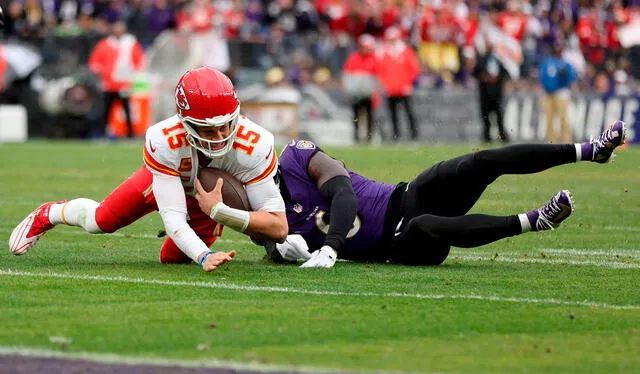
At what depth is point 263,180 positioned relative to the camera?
7223 mm

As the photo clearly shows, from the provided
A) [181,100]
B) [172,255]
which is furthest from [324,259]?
[181,100]

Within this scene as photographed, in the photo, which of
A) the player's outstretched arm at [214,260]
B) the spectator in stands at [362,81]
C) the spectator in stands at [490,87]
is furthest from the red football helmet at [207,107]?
the spectator in stands at [362,81]

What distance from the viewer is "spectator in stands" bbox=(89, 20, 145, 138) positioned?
2483 centimetres

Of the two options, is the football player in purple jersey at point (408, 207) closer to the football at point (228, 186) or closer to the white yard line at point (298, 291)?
the football at point (228, 186)

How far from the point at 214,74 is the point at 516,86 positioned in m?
18.9

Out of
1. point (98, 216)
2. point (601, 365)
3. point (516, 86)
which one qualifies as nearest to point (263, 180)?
point (98, 216)

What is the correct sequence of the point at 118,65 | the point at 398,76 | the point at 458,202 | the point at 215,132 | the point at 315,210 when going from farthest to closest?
1. the point at 398,76
2. the point at 118,65
3. the point at 315,210
4. the point at 458,202
5. the point at 215,132

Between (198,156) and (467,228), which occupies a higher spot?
(198,156)

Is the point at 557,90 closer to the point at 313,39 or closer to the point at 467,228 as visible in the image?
the point at 313,39

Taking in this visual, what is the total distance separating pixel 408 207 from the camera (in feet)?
25.0

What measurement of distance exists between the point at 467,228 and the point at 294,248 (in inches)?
38.7

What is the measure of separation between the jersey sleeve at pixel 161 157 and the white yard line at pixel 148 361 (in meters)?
2.16

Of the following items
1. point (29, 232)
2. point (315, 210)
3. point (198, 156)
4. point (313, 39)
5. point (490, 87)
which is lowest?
point (490, 87)

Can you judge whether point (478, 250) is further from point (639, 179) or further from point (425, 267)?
point (639, 179)
